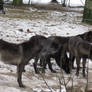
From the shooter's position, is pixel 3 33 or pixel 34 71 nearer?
pixel 34 71

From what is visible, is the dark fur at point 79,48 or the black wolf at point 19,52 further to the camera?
the dark fur at point 79,48

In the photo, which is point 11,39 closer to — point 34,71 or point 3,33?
point 3,33

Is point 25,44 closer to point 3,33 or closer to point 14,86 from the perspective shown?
point 14,86

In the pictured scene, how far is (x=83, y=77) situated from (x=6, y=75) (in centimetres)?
183

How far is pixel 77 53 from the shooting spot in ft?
20.8

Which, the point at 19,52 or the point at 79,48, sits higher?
the point at 19,52

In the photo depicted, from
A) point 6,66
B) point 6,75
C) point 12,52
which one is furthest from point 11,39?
point 12,52

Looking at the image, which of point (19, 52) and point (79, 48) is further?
point (79, 48)

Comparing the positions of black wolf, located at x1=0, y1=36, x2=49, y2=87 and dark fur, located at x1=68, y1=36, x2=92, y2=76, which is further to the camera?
dark fur, located at x1=68, y1=36, x2=92, y2=76

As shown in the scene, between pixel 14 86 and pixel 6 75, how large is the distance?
0.72m

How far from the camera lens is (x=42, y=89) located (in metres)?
5.44

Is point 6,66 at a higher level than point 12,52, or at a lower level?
lower

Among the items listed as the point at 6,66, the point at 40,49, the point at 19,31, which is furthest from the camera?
the point at 19,31

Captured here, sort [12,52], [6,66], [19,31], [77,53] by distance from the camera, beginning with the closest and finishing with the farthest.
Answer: [12,52] < [77,53] < [6,66] < [19,31]
